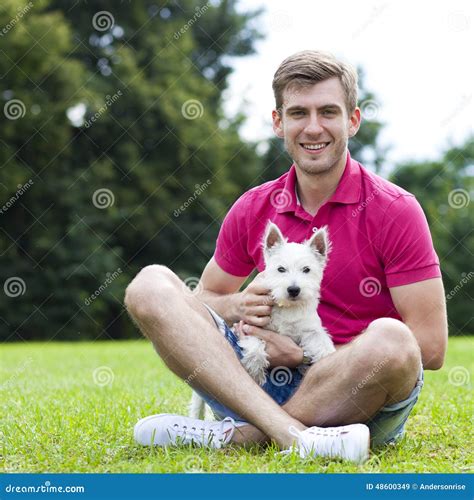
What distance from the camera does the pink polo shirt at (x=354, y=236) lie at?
3748mm

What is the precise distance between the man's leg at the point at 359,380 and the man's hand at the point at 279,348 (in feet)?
0.62

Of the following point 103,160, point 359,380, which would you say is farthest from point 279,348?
point 103,160

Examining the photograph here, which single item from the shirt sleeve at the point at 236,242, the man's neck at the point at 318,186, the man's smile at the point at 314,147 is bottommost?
the shirt sleeve at the point at 236,242

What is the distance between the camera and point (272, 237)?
4051 millimetres

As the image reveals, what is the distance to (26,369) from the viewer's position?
9.25 metres

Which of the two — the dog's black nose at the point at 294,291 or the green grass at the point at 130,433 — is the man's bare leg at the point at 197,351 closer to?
the green grass at the point at 130,433

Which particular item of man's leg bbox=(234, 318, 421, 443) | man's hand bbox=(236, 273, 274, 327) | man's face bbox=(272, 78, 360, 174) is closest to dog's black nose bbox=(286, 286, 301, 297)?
man's hand bbox=(236, 273, 274, 327)

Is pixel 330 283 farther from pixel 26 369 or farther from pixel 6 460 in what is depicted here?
pixel 26 369

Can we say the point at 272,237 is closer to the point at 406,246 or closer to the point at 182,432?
the point at 406,246

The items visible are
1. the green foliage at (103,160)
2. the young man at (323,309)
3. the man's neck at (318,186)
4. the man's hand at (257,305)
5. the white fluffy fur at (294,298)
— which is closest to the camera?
Result: the young man at (323,309)

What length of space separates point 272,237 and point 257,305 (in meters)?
0.38

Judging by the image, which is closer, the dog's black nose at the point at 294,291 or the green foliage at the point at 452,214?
the dog's black nose at the point at 294,291

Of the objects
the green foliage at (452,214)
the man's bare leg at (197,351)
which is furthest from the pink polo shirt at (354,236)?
the green foliage at (452,214)

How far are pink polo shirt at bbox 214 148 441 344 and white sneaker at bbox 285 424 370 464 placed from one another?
2.42ft
